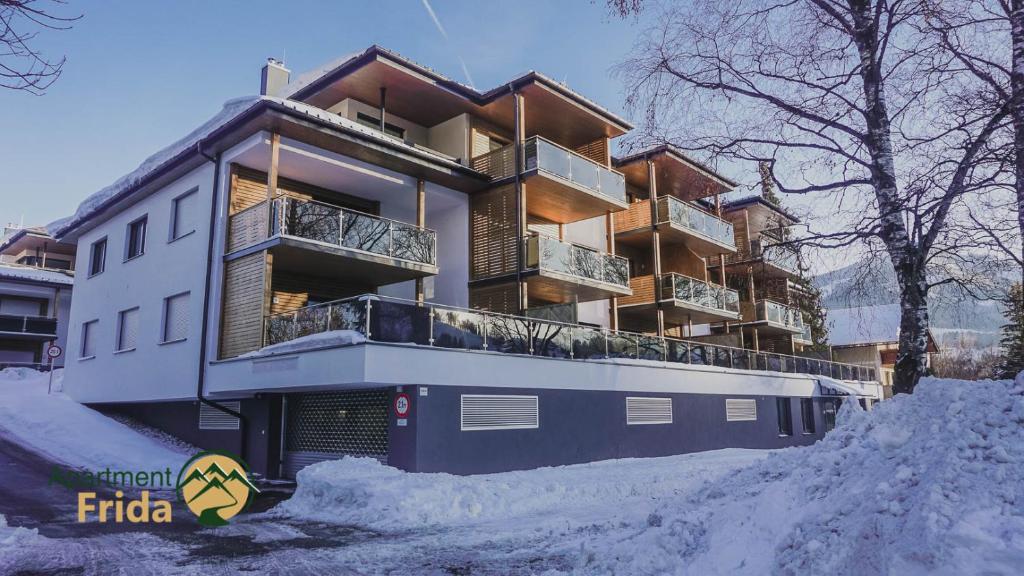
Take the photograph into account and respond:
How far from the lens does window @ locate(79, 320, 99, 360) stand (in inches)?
832

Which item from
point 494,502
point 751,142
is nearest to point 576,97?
point 751,142

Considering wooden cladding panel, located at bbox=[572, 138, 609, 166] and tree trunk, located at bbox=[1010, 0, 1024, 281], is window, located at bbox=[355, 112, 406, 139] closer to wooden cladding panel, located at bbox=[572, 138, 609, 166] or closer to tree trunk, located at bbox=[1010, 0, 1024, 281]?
wooden cladding panel, located at bbox=[572, 138, 609, 166]

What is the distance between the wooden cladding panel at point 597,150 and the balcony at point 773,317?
1228 centimetres

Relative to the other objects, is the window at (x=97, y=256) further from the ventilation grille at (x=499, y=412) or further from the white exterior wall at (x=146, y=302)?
the ventilation grille at (x=499, y=412)

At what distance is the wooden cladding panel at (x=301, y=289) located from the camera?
1664 cm

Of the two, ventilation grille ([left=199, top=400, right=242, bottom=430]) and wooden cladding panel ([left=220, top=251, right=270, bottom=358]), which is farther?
ventilation grille ([left=199, top=400, right=242, bottom=430])

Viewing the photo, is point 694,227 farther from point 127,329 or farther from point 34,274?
point 34,274

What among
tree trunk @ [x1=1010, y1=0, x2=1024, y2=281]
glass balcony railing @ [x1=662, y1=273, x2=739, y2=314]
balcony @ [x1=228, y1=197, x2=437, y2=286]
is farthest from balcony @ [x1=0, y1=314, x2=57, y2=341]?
tree trunk @ [x1=1010, y1=0, x2=1024, y2=281]

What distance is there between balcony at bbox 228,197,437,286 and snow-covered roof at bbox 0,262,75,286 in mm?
21566

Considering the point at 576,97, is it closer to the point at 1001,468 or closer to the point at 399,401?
the point at 399,401

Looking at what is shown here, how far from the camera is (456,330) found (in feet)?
45.4

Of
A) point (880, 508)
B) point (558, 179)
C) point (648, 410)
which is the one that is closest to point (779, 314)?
point (648, 410)

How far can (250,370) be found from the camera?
47.0 ft

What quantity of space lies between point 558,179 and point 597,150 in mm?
4744
